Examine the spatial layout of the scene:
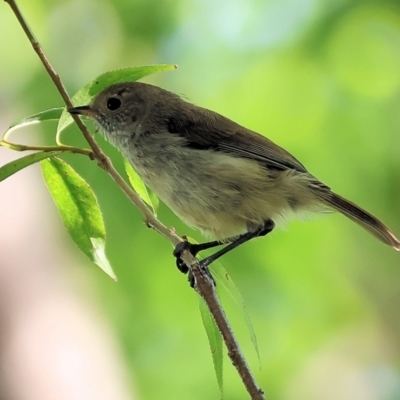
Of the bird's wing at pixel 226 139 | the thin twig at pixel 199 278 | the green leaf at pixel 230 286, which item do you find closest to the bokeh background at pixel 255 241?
the bird's wing at pixel 226 139

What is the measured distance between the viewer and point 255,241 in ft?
11.5

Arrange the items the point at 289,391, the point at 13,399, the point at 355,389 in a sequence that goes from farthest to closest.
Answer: the point at 355,389 → the point at 289,391 → the point at 13,399

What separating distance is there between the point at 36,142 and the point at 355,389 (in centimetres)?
286

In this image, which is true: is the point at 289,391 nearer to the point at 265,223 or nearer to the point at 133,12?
the point at 265,223

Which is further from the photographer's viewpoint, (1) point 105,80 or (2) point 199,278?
(1) point 105,80

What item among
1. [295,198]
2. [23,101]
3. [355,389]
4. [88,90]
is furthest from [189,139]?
[355,389]

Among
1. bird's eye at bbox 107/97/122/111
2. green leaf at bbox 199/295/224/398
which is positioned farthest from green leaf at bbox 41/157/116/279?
bird's eye at bbox 107/97/122/111

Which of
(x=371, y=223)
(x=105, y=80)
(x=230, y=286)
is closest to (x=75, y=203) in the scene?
(x=105, y=80)

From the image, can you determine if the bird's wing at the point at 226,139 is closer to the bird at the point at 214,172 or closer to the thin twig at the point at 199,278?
the bird at the point at 214,172

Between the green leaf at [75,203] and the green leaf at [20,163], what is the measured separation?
7cm

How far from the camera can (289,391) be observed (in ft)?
12.5

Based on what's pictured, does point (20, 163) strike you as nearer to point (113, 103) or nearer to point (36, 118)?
point (36, 118)

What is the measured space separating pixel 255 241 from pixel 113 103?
1.39 m

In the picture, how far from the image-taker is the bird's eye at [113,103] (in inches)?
96.7
